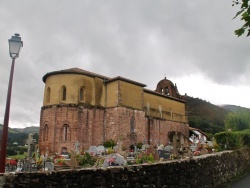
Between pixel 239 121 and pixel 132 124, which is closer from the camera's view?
pixel 132 124

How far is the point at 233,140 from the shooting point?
17156mm

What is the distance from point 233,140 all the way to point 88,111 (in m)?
15.7

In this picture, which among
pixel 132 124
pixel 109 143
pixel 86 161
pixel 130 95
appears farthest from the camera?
pixel 130 95

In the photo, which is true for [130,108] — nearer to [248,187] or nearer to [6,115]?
[248,187]

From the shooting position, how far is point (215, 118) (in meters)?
84.1

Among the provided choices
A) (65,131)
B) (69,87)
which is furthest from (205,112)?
(65,131)

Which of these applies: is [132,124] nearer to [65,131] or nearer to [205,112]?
[65,131]

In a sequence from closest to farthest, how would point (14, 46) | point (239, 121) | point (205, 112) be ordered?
point (14, 46)
point (239, 121)
point (205, 112)

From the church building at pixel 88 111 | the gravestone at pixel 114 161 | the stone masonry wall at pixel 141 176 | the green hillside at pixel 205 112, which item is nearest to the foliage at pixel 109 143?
the church building at pixel 88 111

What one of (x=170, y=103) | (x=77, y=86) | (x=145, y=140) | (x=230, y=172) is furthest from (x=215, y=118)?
(x=230, y=172)

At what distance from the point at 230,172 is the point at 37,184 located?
35.5 ft

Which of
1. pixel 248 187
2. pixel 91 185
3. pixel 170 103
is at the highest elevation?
pixel 170 103

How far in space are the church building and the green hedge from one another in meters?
11.6

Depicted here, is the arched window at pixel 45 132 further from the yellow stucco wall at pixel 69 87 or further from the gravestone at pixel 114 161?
the gravestone at pixel 114 161
